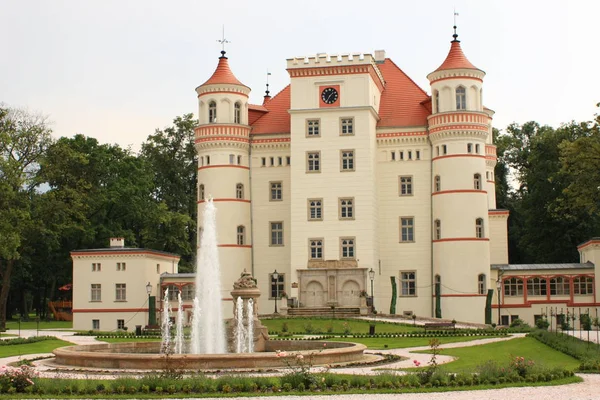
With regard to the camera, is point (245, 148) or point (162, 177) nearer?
point (245, 148)

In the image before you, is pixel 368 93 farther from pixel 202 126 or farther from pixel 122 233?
pixel 122 233

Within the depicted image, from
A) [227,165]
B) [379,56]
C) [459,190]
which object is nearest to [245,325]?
[459,190]

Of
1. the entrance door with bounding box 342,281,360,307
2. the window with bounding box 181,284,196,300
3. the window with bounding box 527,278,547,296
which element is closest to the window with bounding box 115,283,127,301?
the window with bounding box 181,284,196,300

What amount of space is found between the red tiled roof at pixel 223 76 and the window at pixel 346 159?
7.96 m

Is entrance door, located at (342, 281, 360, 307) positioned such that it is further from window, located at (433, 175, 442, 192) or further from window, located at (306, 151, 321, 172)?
window, located at (433, 175, 442, 192)

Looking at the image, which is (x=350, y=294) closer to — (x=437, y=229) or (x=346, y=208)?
(x=346, y=208)

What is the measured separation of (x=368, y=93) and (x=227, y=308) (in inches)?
612

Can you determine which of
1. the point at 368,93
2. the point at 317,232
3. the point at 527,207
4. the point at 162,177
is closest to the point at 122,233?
the point at 162,177

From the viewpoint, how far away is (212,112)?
57.2 metres

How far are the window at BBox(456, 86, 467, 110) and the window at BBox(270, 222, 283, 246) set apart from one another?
13.1 m

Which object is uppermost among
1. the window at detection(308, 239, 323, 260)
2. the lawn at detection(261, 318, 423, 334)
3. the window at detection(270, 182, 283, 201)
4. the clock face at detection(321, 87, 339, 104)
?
the clock face at detection(321, 87, 339, 104)

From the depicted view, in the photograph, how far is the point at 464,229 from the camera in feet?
175

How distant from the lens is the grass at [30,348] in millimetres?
31812

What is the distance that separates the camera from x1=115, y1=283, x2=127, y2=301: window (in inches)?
2152
